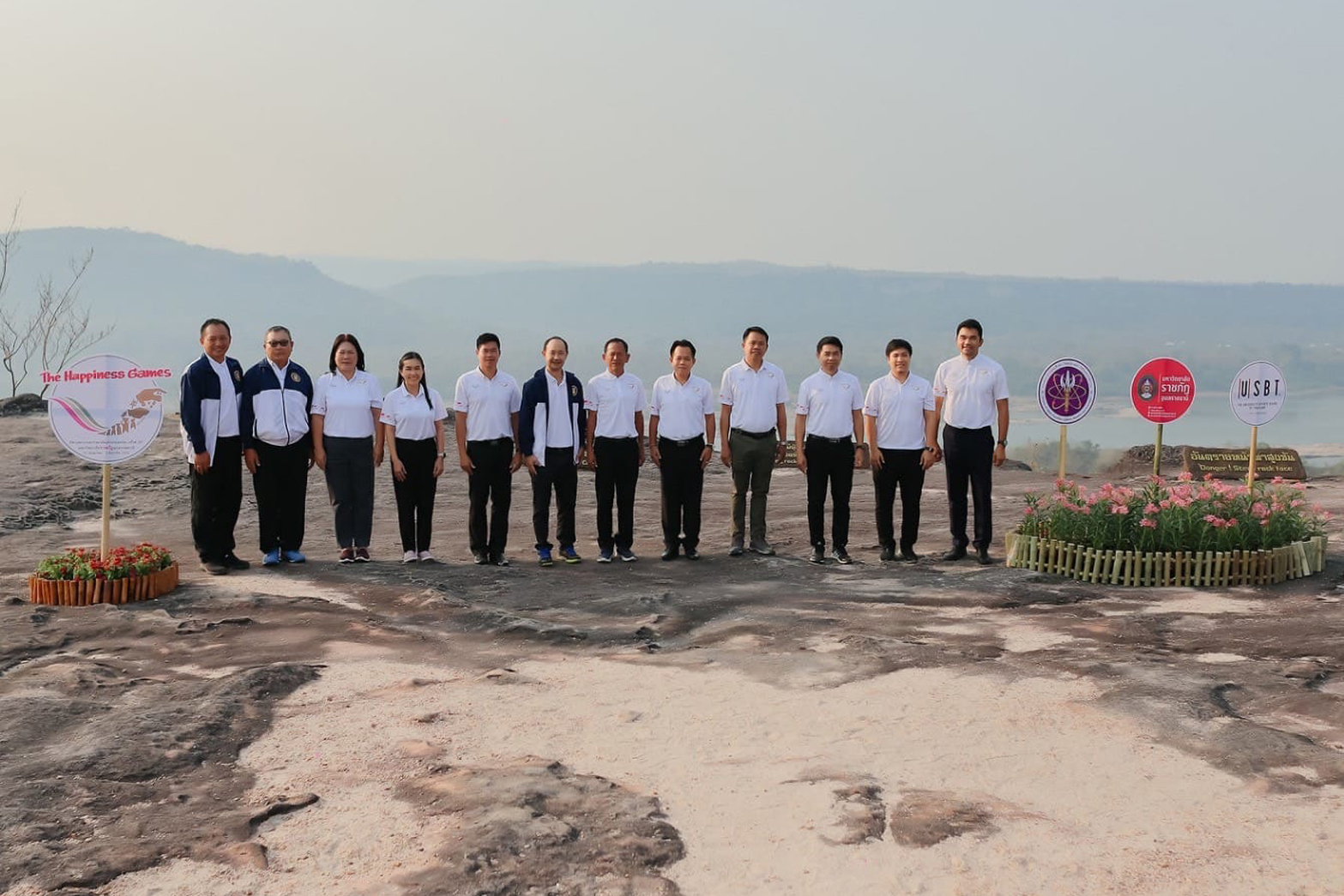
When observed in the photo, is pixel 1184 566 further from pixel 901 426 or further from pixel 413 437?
pixel 413 437

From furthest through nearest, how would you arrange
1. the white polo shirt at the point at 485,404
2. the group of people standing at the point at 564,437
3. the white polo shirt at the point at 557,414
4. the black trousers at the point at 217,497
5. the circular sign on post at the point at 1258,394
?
the circular sign on post at the point at 1258,394 → the white polo shirt at the point at 557,414 → the white polo shirt at the point at 485,404 → the group of people standing at the point at 564,437 → the black trousers at the point at 217,497

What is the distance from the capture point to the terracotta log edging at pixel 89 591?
26.9 ft

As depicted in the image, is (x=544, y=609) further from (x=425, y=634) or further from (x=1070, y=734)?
(x=1070, y=734)

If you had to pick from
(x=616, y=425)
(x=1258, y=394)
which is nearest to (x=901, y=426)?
(x=616, y=425)

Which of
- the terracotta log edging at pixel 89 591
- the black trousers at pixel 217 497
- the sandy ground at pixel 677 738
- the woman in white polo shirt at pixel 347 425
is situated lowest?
the sandy ground at pixel 677 738

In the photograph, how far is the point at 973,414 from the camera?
958 cm

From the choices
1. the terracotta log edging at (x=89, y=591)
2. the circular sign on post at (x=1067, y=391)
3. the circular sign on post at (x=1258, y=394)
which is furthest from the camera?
the circular sign on post at (x=1258, y=394)

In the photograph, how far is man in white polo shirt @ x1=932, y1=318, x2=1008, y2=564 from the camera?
953cm

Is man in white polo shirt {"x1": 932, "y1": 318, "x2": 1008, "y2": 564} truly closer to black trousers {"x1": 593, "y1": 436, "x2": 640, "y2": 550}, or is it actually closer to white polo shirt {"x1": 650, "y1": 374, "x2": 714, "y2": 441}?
white polo shirt {"x1": 650, "y1": 374, "x2": 714, "y2": 441}

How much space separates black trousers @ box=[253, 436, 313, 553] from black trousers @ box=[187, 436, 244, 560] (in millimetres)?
171

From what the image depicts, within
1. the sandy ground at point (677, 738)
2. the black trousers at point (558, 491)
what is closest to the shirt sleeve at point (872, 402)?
the sandy ground at point (677, 738)

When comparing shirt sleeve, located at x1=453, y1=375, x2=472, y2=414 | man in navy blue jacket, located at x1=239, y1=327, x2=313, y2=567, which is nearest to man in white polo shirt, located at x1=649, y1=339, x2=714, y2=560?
shirt sleeve, located at x1=453, y1=375, x2=472, y2=414

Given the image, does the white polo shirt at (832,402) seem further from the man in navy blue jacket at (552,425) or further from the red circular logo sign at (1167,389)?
the red circular logo sign at (1167,389)

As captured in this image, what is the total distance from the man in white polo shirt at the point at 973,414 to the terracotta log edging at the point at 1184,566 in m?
0.79
